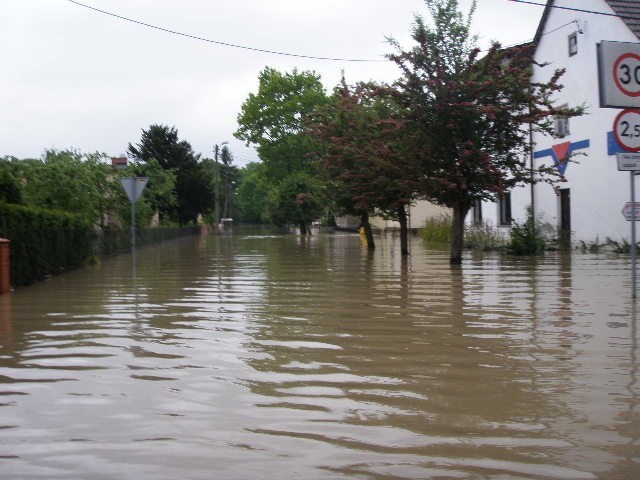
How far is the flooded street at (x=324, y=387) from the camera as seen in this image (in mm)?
4250

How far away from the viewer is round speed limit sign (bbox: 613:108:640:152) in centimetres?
977

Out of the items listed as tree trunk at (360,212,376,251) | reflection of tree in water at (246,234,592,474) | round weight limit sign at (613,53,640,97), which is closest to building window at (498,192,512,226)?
tree trunk at (360,212,376,251)

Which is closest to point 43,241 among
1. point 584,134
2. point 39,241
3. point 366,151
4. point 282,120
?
point 39,241

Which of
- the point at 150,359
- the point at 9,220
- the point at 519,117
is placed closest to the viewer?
the point at 150,359

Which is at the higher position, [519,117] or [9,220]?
[519,117]

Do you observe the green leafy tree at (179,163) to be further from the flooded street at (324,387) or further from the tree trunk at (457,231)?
the flooded street at (324,387)

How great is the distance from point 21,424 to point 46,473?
3.35 feet

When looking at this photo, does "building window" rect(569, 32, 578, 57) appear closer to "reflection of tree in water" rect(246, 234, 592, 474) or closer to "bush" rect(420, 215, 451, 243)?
"bush" rect(420, 215, 451, 243)

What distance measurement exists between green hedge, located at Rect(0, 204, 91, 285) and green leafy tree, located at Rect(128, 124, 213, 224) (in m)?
42.3

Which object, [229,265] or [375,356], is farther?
[229,265]

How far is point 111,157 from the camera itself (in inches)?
1182

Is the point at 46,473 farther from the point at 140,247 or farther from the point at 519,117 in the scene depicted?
the point at 140,247

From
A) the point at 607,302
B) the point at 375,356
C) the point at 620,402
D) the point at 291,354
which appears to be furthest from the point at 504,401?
the point at 607,302

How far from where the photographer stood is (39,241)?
52.5 ft
